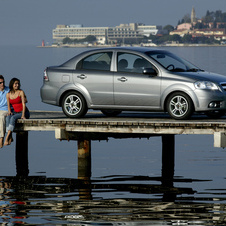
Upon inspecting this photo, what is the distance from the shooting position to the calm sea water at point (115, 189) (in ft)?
47.7

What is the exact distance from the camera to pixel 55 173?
824 inches

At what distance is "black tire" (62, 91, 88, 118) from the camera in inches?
714

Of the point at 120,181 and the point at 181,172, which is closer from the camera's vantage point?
the point at 120,181

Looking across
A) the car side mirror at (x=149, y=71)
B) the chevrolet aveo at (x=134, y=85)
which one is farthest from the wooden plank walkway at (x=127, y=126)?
the car side mirror at (x=149, y=71)

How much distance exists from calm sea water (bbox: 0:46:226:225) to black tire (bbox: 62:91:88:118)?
5.65ft

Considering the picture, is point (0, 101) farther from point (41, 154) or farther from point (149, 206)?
point (41, 154)

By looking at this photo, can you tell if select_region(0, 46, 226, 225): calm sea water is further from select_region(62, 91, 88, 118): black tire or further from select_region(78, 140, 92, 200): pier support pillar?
select_region(62, 91, 88, 118): black tire

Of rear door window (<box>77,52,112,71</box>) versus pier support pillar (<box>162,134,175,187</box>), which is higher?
rear door window (<box>77,52,112,71</box>)

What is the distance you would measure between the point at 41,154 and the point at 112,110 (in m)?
7.31

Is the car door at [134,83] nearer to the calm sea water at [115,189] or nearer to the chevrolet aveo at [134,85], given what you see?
the chevrolet aveo at [134,85]

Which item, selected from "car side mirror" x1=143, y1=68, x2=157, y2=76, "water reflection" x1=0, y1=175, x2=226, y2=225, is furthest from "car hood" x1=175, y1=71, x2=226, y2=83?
"water reflection" x1=0, y1=175, x2=226, y2=225

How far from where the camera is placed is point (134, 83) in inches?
687

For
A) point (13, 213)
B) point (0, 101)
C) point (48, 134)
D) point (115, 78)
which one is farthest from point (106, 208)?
point (48, 134)

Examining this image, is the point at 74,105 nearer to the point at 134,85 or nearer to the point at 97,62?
the point at 97,62
